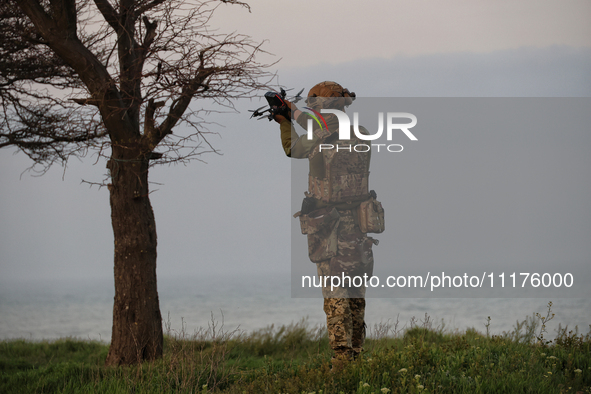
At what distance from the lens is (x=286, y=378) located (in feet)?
16.6

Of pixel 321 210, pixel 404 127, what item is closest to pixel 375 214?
pixel 321 210

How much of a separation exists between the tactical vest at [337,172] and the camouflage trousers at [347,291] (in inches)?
10.0

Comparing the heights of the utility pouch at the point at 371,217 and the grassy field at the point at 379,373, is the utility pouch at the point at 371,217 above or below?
above

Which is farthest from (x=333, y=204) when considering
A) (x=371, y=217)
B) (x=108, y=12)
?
(x=108, y=12)

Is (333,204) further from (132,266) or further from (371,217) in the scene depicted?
(132,266)

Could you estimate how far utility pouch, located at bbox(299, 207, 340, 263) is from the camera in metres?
5.70

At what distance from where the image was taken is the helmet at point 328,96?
227 inches

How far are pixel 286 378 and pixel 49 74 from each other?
765 cm

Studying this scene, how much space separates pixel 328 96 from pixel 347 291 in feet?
7.50

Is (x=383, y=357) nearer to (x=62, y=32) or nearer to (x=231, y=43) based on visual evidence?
(x=231, y=43)

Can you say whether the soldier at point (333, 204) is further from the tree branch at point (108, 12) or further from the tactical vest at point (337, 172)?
the tree branch at point (108, 12)

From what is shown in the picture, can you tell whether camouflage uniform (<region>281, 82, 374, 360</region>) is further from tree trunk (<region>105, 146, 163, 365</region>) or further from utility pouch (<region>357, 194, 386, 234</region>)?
tree trunk (<region>105, 146, 163, 365</region>)

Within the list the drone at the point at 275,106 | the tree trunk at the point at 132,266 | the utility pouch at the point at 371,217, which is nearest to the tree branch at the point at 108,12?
the tree trunk at the point at 132,266

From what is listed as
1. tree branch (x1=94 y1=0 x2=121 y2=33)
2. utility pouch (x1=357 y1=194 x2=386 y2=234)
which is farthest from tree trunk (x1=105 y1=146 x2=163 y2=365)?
utility pouch (x1=357 y1=194 x2=386 y2=234)
